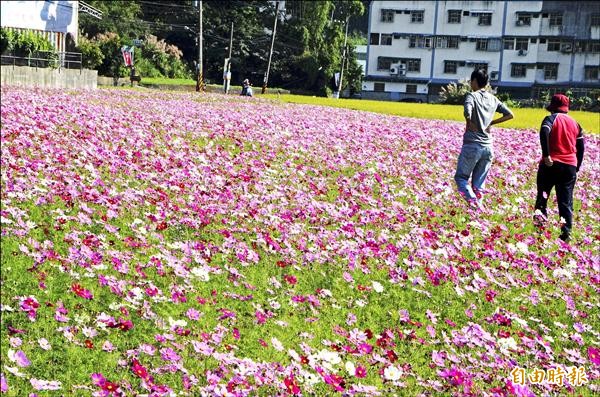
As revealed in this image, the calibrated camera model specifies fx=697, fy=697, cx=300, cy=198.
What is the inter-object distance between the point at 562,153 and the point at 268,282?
5149 millimetres

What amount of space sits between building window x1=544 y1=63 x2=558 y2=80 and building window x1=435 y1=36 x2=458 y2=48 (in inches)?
462

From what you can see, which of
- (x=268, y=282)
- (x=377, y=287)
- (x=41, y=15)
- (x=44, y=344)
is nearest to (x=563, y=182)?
(x=377, y=287)

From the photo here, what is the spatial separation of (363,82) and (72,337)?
91701 mm

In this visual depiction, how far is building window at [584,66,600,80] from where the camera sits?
3406 inches

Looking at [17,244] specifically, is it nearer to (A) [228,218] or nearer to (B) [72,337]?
(B) [72,337]

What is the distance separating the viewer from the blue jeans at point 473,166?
405 inches

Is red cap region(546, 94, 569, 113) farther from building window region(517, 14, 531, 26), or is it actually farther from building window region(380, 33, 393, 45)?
building window region(380, 33, 393, 45)

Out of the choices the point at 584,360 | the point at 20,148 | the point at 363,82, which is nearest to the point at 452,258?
the point at 584,360

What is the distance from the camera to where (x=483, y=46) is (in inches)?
3553

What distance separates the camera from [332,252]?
748cm

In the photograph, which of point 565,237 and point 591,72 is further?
point 591,72

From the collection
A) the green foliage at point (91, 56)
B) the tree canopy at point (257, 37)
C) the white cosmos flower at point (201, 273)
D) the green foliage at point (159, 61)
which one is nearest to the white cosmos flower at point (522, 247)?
the white cosmos flower at point (201, 273)

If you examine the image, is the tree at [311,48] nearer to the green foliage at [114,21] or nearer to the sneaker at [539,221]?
the green foliage at [114,21]

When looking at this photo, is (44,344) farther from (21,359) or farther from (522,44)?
(522,44)
